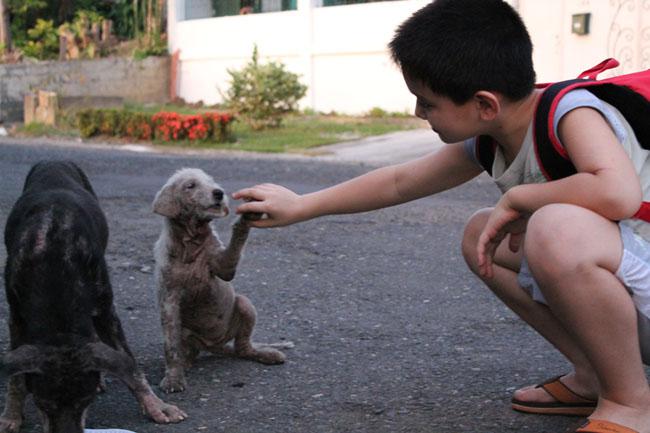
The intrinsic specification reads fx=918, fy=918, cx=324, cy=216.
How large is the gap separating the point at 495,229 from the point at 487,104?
0.44 metres

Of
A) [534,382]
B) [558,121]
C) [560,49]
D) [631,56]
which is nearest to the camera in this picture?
[558,121]

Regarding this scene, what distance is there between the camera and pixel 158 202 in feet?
13.9

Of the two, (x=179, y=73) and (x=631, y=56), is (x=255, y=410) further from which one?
(x=179, y=73)

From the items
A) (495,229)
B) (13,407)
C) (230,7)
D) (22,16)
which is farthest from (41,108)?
(495,229)

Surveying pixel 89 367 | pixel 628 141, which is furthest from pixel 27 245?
pixel 628 141

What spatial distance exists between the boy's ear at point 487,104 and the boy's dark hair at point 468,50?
2 centimetres

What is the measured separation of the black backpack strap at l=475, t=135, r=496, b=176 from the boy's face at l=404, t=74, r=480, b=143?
9.7 inches

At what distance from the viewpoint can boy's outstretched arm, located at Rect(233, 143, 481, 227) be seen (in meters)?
3.69

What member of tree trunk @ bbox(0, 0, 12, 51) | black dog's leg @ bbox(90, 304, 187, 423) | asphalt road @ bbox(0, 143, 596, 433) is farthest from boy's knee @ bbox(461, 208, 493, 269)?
tree trunk @ bbox(0, 0, 12, 51)

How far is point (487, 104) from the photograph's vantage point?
320 cm

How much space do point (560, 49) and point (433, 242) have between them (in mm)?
10142

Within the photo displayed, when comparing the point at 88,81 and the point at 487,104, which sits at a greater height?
the point at 487,104

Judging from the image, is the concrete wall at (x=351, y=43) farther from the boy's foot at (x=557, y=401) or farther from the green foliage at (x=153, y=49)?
Result: the boy's foot at (x=557, y=401)

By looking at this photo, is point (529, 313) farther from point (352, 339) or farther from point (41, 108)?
point (41, 108)
